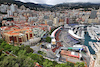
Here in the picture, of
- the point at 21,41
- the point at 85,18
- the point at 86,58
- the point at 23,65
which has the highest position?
the point at 85,18

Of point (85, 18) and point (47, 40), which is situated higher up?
point (85, 18)

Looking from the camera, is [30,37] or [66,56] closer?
[66,56]

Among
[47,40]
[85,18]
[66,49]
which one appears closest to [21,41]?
[47,40]

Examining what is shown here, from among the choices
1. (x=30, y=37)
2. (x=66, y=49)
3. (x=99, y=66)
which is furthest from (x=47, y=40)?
(x=99, y=66)

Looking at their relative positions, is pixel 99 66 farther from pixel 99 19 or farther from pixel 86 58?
pixel 99 19

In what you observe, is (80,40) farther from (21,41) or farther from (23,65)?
(23,65)

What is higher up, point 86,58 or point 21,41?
point 21,41

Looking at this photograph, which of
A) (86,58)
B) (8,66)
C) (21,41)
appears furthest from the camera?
(21,41)

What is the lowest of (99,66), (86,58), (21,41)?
(86,58)

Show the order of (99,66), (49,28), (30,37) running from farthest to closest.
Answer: (49,28) < (30,37) < (99,66)
